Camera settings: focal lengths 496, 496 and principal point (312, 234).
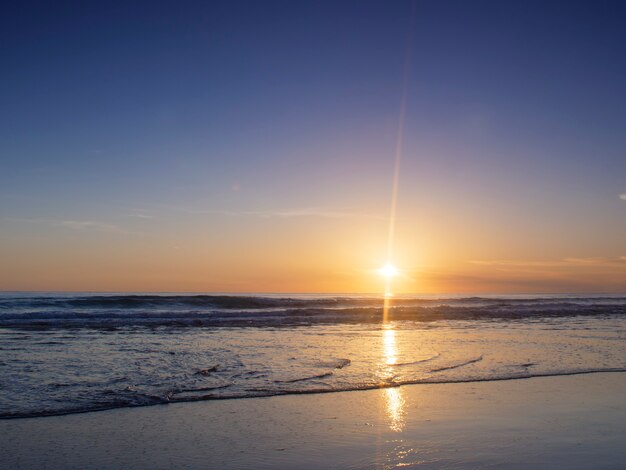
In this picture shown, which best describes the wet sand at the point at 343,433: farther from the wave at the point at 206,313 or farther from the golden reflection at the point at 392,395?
the wave at the point at 206,313

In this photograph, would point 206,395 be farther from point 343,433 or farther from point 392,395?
point 392,395

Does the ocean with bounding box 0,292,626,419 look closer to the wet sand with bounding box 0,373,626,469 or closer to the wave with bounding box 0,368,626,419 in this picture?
the wave with bounding box 0,368,626,419

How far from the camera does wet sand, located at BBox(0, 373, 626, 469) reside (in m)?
5.07

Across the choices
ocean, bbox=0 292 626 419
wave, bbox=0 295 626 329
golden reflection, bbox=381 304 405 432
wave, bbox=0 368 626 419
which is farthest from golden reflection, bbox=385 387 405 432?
wave, bbox=0 295 626 329

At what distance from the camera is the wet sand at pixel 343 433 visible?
5070 mm

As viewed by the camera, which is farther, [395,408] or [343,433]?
[395,408]

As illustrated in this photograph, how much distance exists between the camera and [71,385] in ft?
27.2

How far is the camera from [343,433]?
19.7 ft

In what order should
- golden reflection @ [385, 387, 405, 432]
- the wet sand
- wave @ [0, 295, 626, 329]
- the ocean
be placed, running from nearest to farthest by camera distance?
the wet sand
golden reflection @ [385, 387, 405, 432]
the ocean
wave @ [0, 295, 626, 329]

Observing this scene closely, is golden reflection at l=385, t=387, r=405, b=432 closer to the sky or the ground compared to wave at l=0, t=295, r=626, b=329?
closer to the sky

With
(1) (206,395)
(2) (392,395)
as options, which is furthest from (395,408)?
(1) (206,395)

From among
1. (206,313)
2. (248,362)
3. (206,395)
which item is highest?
(206,395)

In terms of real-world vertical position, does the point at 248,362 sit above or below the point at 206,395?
below

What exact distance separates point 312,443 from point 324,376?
388 cm
